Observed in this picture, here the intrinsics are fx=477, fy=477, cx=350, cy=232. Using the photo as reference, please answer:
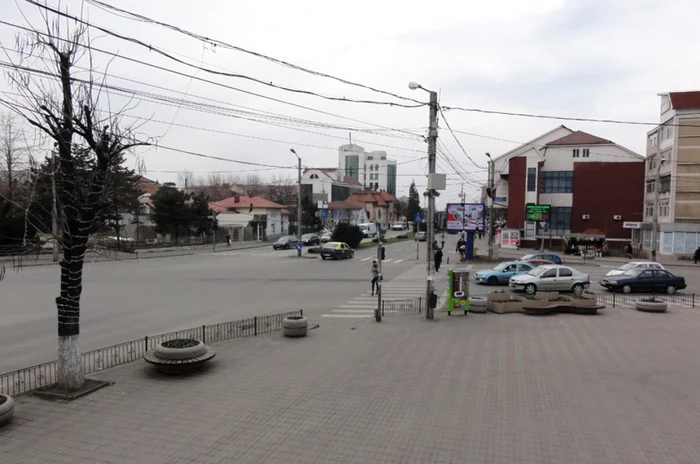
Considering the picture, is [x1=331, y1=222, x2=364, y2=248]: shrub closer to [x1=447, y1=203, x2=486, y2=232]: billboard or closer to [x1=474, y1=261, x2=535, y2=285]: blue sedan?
[x1=447, y1=203, x2=486, y2=232]: billboard

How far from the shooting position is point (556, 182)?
56344mm

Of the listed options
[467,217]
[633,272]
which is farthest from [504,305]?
[467,217]

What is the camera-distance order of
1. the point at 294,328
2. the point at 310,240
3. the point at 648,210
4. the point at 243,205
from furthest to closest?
the point at 243,205 → the point at 310,240 → the point at 648,210 → the point at 294,328

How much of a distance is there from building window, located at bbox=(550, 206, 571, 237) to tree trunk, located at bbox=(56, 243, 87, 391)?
180 feet

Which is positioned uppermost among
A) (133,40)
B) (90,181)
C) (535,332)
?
(133,40)

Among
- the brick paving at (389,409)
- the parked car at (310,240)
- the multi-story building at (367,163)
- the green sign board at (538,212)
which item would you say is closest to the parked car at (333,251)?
the parked car at (310,240)

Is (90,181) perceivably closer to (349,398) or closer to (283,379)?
(283,379)

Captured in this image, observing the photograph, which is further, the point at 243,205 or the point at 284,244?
the point at 243,205

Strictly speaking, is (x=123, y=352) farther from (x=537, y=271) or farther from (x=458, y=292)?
(x=537, y=271)

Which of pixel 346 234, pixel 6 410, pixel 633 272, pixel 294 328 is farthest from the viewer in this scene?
pixel 346 234

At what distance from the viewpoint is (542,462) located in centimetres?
627

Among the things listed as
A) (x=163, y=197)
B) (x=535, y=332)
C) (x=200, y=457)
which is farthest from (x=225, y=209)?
(x=200, y=457)

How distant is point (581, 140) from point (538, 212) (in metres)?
11.9

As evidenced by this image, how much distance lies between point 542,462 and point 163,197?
2138 inches
